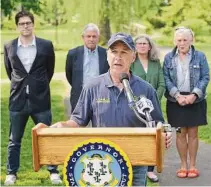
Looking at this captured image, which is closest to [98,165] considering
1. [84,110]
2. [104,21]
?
[84,110]

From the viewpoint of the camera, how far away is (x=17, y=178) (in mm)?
7008

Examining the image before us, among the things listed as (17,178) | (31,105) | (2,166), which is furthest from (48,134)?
(2,166)

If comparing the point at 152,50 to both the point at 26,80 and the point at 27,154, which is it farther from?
the point at 27,154

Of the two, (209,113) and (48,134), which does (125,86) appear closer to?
(48,134)

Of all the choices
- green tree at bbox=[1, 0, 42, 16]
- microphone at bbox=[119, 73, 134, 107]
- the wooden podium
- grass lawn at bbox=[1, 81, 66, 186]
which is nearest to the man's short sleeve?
microphone at bbox=[119, 73, 134, 107]

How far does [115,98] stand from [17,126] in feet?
9.98

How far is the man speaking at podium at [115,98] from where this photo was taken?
3.86 metres

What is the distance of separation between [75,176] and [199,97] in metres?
3.81

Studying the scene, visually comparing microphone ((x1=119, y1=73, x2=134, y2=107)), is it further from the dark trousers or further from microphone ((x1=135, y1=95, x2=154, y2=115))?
the dark trousers

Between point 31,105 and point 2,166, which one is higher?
point 31,105

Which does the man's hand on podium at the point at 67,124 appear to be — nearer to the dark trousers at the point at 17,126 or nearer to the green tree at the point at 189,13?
the dark trousers at the point at 17,126

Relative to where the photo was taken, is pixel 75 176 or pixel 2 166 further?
pixel 2 166

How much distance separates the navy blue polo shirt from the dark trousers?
268 centimetres

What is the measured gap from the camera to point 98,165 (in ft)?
10.8
